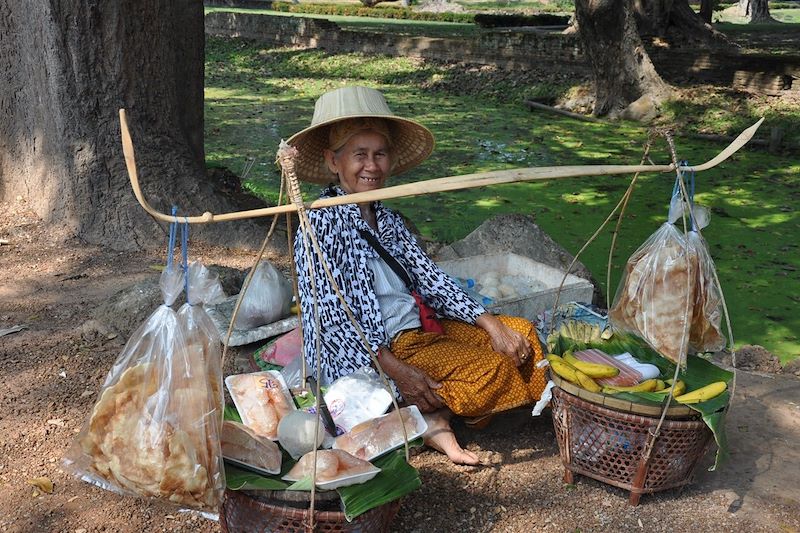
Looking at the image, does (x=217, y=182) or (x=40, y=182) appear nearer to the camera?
(x=40, y=182)

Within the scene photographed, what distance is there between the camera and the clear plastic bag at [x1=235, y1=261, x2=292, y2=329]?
3.31m

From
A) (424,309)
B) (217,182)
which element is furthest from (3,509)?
(217,182)

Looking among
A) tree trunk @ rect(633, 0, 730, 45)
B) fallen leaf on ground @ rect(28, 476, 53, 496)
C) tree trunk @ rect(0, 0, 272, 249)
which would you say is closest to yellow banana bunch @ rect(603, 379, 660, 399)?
fallen leaf on ground @ rect(28, 476, 53, 496)

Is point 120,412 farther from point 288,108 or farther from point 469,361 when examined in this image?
point 288,108

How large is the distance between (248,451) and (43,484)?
0.82 meters

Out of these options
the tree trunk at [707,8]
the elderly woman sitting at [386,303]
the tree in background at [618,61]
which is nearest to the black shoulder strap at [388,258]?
the elderly woman sitting at [386,303]

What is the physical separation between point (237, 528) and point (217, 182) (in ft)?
12.4

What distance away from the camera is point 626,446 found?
2434 mm

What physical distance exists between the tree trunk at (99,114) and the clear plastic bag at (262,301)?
4.48 feet

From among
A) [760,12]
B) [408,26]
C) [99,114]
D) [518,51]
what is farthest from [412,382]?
[760,12]

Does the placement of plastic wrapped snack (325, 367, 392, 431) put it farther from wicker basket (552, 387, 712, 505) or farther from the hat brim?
the hat brim

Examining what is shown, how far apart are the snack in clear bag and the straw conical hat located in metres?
0.82

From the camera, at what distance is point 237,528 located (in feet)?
7.04

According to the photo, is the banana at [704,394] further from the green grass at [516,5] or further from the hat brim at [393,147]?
the green grass at [516,5]
